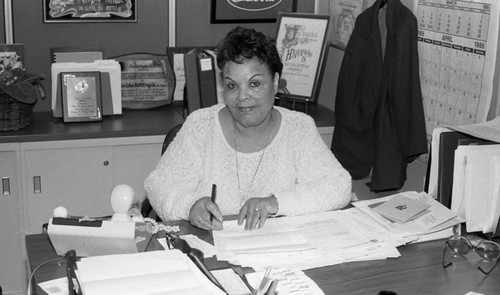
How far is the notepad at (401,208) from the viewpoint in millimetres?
2203

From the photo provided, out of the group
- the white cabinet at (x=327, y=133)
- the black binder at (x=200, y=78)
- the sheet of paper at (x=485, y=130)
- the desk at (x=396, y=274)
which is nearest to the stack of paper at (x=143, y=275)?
the desk at (x=396, y=274)

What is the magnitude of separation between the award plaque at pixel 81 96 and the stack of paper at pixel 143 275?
1857 millimetres

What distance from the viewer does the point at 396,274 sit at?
6.26 feet

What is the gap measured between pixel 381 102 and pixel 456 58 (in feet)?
1.46

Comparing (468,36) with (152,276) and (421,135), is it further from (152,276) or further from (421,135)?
Result: (152,276)

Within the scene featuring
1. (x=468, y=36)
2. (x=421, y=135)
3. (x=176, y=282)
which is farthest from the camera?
(x=421, y=135)


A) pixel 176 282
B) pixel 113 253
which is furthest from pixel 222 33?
pixel 176 282

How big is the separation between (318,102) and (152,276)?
8.61 feet

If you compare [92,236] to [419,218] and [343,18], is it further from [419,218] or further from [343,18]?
[343,18]

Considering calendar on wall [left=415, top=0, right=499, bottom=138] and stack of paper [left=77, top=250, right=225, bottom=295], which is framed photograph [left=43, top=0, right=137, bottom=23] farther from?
stack of paper [left=77, top=250, right=225, bottom=295]

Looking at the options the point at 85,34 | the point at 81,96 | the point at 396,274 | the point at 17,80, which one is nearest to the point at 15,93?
the point at 17,80

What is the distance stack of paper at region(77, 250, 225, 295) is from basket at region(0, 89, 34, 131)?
1742mm

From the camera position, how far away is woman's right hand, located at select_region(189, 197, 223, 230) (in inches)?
82.8

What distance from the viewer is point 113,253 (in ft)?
6.12
